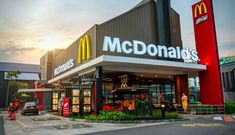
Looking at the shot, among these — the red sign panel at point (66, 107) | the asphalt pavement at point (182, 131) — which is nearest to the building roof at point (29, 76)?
the red sign panel at point (66, 107)

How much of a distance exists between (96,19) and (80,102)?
926 cm

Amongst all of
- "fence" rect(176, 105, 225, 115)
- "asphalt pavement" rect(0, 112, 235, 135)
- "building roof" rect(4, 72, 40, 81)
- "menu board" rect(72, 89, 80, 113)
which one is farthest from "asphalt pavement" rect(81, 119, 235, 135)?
"building roof" rect(4, 72, 40, 81)

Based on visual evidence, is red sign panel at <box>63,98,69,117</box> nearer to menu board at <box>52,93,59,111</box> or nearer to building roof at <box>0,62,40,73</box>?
menu board at <box>52,93,59,111</box>

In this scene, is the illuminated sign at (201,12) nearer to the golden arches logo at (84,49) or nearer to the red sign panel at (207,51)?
the red sign panel at (207,51)

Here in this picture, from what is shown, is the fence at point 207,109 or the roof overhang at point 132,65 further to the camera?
the fence at point 207,109

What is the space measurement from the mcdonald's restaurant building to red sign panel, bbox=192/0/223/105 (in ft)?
2.97

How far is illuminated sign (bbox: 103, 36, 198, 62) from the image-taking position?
18.8m

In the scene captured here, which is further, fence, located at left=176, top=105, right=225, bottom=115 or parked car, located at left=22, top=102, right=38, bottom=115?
parked car, located at left=22, top=102, right=38, bottom=115

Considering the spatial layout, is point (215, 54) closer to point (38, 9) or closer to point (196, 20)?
point (196, 20)

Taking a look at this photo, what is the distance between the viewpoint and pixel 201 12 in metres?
22.9

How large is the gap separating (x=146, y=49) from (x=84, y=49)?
6160 millimetres

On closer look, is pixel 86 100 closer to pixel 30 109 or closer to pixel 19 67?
pixel 30 109

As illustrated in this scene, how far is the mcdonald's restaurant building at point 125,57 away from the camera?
19031 millimetres

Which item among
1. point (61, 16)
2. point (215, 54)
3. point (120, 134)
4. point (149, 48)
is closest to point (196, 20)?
point (215, 54)
